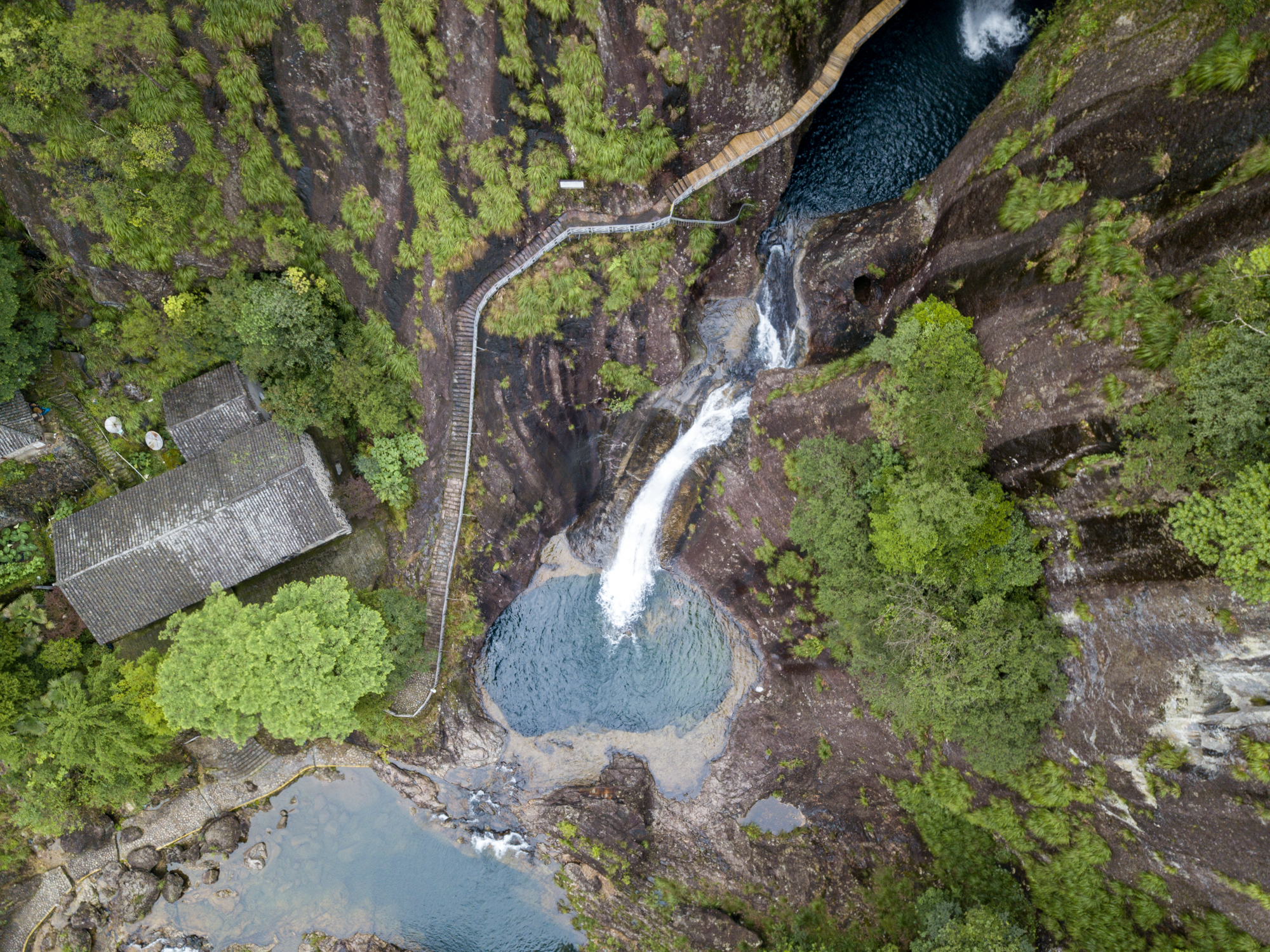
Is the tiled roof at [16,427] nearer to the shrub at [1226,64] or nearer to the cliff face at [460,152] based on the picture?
the cliff face at [460,152]

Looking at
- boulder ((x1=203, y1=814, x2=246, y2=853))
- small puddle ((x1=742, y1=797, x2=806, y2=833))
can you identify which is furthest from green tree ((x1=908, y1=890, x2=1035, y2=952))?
boulder ((x1=203, y1=814, x2=246, y2=853))

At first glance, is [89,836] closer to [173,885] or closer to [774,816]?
[173,885]

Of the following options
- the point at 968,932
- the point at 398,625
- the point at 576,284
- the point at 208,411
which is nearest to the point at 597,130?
the point at 576,284

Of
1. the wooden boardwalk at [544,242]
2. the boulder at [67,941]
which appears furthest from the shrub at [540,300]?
the boulder at [67,941]

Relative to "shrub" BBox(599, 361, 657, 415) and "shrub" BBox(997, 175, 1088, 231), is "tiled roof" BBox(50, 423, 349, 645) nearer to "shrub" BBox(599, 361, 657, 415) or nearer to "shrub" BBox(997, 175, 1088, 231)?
"shrub" BBox(599, 361, 657, 415)

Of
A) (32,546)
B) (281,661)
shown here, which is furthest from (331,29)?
(32,546)

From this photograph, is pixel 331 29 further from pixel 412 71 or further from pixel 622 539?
pixel 622 539
